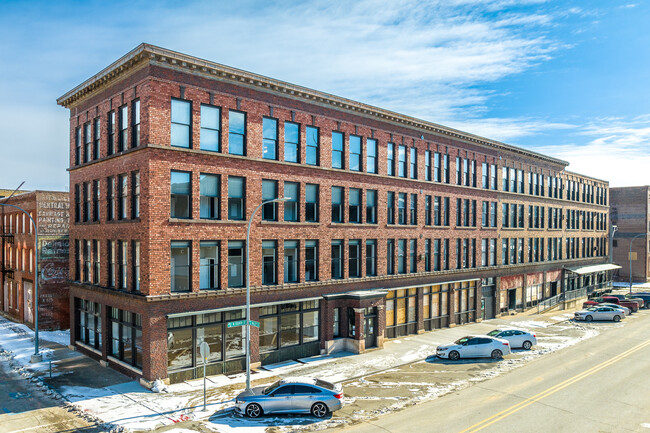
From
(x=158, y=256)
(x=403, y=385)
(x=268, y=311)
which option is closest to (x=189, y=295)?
(x=158, y=256)

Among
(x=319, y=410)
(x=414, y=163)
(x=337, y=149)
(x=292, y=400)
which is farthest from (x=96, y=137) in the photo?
(x=414, y=163)

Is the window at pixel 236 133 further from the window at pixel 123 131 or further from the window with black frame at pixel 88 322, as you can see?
the window with black frame at pixel 88 322

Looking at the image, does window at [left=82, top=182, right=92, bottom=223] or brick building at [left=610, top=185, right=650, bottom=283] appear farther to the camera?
brick building at [left=610, top=185, right=650, bottom=283]

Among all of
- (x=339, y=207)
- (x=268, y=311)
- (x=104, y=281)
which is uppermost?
(x=339, y=207)

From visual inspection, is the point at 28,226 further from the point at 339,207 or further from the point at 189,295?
the point at 339,207

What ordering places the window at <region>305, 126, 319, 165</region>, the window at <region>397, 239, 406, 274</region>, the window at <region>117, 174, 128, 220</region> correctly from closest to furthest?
the window at <region>117, 174, 128, 220</region>
the window at <region>305, 126, 319, 165</region>
the window at <region>397, 239, 406, 274</region>

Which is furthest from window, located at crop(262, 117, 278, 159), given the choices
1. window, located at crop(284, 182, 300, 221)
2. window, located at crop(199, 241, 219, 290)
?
window, located at crop(199, 241, 219, 290)

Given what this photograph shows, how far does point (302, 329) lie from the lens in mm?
30047

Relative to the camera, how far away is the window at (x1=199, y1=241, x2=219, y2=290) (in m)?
25.7

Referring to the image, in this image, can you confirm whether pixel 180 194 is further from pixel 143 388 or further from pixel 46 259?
pixel 46 259

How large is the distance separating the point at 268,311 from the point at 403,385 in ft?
29.6

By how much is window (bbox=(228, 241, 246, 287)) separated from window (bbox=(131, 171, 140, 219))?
5.28m

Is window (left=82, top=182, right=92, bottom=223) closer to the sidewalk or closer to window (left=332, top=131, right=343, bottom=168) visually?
the sidewalk

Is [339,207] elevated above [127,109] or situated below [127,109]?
below
